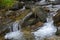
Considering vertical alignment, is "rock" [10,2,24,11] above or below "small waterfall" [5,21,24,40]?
above

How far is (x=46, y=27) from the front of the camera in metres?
16.3

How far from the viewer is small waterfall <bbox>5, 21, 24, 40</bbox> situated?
14.4 m

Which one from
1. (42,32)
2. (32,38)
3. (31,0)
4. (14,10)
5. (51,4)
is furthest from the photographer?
(31,0)

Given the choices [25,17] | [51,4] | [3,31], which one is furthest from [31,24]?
[51,4]

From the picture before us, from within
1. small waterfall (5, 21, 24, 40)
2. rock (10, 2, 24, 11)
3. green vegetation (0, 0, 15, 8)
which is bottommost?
small waterfall (5, 21, 24, 40)

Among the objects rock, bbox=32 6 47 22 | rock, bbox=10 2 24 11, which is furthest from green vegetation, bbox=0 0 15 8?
rock, bbox=32 6 47 22

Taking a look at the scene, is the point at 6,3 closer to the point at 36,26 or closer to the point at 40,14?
the point at 40,14

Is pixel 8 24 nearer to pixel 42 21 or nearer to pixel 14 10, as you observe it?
pixel 42 21

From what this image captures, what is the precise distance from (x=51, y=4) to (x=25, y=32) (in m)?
9.36

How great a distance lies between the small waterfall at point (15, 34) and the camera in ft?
47.2

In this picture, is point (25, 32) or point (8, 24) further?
point (8, 24)

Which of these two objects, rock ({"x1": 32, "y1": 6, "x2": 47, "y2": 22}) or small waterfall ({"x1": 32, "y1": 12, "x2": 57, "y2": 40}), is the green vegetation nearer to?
rock ({"x1": 32, "y1": 6, "x2": 47, "y2": 22})

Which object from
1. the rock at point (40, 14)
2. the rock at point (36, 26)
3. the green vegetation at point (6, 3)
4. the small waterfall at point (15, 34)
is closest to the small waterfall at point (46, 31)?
the rock at point (36, 26)

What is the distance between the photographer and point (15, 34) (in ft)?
49.9
